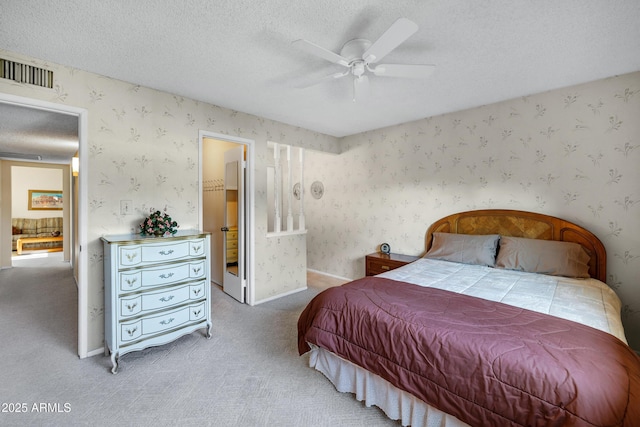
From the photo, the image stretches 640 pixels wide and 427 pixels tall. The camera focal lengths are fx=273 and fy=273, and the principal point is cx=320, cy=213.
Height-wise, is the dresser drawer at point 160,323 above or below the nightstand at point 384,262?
below

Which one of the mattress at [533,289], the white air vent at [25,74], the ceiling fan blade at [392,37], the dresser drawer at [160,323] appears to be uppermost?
the white air vent at [25,74]

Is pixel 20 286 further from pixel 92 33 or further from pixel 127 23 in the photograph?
pixel 127 23

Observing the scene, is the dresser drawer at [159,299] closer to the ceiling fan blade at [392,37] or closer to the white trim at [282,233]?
the white trim at [282,233]

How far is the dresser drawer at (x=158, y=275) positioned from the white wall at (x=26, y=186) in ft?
26.3

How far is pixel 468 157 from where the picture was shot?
10.8ft

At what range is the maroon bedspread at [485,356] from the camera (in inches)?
41.4

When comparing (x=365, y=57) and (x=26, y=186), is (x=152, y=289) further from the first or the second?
(x=26, y=186)

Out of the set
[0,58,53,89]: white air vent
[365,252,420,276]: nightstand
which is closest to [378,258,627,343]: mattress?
[365,252,420,276]: nightstand

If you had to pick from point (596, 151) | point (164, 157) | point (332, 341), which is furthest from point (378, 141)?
point (332, 341)

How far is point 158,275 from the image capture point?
91.7 inches

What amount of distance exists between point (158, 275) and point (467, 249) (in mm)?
3043

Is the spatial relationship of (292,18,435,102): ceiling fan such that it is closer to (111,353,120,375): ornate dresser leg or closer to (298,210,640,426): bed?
(298,210,640,426): bed

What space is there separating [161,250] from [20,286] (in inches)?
152

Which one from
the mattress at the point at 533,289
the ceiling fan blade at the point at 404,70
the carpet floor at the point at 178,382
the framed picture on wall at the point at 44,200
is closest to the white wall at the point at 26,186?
the framed picture on wall at the point at 44,200
